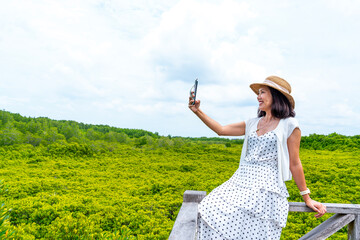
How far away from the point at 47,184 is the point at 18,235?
13.2 ft

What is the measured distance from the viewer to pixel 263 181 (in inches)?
107

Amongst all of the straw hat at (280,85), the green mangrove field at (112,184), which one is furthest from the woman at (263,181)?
the green mangrove field at (112,184)

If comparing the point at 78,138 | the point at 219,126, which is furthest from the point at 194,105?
the point at 78,138

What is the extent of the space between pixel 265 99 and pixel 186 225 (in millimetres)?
1406

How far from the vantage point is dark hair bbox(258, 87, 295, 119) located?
9.44 ft

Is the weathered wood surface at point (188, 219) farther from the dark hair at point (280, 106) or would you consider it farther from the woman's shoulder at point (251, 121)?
the dark hair at point (280, 106)

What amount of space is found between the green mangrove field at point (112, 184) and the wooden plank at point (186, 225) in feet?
4.29

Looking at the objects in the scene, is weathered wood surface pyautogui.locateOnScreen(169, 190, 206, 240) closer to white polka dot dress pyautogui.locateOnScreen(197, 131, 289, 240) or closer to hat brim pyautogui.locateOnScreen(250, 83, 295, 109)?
white polka dot dress pyautogui.locateOnScreen(197, 131, 289, 240)

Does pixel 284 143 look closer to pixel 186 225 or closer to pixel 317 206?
pixel 317 206

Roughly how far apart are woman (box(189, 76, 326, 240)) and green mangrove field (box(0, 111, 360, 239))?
1537 mm

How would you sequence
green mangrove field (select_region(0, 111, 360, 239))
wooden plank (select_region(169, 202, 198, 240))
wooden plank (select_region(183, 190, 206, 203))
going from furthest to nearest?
green mangrove field (select_region(0, 111, 360, 239)) → wooden plank (select_region(183, 190, 206, 203)) → wooden plank (select_region(169, 202, 198, 240))

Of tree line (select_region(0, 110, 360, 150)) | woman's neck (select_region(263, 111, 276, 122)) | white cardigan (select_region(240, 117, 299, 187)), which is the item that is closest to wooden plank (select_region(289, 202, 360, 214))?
white cardigan (select_region(240, 117, 299, 187))

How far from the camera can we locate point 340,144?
1648 centimetres

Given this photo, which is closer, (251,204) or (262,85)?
(251,204)
